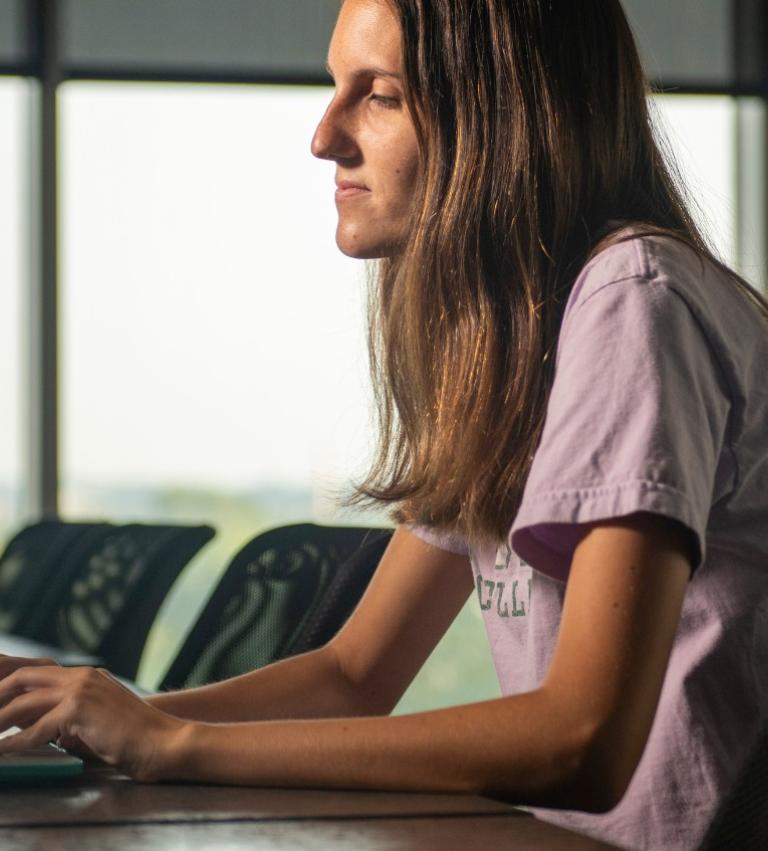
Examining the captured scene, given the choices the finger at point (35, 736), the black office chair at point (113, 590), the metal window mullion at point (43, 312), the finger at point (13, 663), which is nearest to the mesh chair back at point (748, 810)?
the finger at point (35, 736)

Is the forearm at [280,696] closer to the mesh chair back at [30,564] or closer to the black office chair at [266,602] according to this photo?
the black office chair at [266,602]

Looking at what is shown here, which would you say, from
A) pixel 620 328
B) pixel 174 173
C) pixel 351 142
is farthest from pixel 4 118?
pixel 620 328

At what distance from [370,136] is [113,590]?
175cm

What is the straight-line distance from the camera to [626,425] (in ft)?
3.36

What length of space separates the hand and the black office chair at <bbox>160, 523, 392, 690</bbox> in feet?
2.44

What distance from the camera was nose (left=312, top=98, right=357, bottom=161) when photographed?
4.42ft

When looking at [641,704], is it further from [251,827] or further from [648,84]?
[648,84]

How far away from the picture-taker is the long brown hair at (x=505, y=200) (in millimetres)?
1213

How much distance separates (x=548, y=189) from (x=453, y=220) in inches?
3.6

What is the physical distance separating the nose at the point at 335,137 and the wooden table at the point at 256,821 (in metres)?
0.65

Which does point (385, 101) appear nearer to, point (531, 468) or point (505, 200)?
point (505, 200)

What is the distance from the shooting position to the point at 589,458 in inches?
40.1

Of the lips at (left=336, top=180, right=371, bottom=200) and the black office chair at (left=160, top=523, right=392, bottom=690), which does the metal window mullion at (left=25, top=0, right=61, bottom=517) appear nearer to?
the black office chair at (left=160, top=523, right=392, bottom=690)

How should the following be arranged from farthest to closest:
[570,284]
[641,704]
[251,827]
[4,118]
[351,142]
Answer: [4,118] → [351,142] → [570,284] → [641,704] → [251,827]
